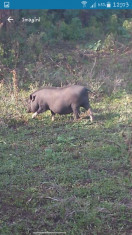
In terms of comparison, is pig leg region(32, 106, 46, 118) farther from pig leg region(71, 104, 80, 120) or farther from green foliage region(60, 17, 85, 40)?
green foliage region(60, 17, 85, 40)

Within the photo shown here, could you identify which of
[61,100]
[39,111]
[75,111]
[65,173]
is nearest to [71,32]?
[39,111]

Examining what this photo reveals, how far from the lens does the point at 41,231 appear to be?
184 inches

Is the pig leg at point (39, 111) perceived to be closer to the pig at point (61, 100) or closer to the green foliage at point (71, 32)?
the pig at point (61, 100)

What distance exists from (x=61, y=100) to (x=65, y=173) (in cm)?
275

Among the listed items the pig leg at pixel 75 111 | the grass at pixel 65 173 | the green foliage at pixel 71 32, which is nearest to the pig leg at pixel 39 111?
the grass at pixel 65 173

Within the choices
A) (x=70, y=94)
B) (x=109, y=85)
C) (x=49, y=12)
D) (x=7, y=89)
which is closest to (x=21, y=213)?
(x=70, y=94)

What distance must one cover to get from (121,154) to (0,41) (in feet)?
23.2

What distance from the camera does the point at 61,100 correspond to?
8.55 m

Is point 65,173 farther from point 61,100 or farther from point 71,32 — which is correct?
point 71,32

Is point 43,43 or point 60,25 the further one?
point 60,25

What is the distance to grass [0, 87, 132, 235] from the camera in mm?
4836

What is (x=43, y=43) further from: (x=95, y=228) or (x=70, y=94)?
(x=95, y=228)

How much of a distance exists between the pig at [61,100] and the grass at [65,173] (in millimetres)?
203

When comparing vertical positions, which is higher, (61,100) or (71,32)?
(71,32)
